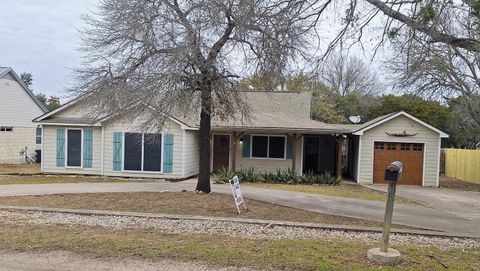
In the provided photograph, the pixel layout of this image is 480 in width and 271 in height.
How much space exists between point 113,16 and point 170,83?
3.00 m

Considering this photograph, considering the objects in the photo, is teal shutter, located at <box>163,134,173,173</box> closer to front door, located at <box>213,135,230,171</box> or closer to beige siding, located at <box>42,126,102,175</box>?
beige siding, located at <box>42,126,102,175</box>

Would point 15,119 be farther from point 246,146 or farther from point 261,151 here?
point 261,151

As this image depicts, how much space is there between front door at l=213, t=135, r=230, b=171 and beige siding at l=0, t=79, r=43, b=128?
14.1m

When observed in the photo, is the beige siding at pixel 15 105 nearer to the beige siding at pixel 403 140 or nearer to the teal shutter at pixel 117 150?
the teal shutter at pixel 117 150

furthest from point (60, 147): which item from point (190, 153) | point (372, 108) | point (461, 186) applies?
point (372, 108)

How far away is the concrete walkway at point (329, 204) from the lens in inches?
416

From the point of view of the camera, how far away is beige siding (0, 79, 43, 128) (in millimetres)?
27781

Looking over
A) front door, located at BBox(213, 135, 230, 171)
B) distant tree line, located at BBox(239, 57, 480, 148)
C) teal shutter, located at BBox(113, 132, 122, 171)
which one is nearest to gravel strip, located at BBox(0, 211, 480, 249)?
teal shutter, located at BBox(113, 132, 122, 171)

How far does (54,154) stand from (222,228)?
1478 centimetres

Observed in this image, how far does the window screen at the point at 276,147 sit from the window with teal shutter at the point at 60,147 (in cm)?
993

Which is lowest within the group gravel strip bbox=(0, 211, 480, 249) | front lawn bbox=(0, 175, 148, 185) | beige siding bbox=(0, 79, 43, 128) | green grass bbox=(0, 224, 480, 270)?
front lawn bbox=(0, 175, 148, 185)

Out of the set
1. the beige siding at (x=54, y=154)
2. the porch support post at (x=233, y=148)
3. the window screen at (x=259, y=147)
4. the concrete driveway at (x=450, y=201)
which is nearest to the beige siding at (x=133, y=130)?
the beige siding at (x=54, y=154)

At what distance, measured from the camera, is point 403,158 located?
21.5 meters

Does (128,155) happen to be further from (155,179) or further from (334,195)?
(334,195)
